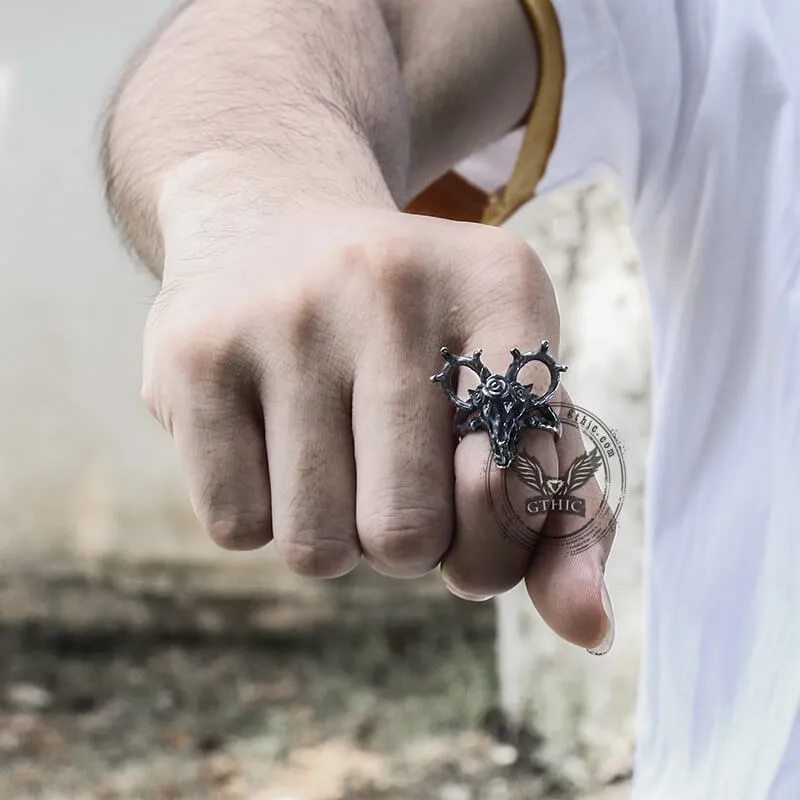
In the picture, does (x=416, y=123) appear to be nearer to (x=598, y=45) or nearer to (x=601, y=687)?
(x=598, y=45)

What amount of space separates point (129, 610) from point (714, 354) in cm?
130

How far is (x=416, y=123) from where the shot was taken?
415mm

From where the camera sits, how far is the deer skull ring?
240 millimetres

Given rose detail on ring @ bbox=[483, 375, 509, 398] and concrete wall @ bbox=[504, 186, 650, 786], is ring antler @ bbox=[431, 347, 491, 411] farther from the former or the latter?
concrete wall @ bbox=[504, 186, 650, 786]

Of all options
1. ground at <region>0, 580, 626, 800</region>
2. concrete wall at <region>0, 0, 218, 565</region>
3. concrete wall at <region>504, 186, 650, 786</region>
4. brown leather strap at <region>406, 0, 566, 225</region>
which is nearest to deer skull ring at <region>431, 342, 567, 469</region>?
brown leather strap at <region>406, 0, 566, 225</region>

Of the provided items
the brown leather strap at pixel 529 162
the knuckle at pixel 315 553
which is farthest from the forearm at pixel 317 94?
the knuckle at pixel 315 553

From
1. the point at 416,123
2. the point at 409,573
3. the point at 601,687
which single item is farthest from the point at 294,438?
the point at 601,687

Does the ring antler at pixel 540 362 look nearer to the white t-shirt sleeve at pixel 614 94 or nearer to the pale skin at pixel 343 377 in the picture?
the pale skin at pixel 343 377

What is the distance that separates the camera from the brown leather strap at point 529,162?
0.45 m

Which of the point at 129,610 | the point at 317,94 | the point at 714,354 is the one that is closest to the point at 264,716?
the point at 129,610

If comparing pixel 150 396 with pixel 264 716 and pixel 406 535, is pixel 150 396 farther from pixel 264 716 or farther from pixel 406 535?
pixel 264 716

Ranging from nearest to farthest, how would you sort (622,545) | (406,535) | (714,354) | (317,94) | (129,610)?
(406,535)
(317,94)
(714,354)
(622,545)
(129,610)

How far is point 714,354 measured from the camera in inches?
18.7

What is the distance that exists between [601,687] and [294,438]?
3.43 ft
